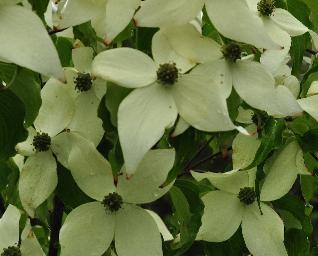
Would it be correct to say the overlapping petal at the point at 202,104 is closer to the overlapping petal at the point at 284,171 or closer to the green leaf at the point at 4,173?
the overlapping petal at the point at 284,171

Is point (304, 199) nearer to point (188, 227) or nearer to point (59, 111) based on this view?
point (188, 227)

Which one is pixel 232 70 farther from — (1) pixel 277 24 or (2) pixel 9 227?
(2) pixel 9 227

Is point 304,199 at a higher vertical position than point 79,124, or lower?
lower

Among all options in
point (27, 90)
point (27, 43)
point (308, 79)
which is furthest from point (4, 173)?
point (308, 79)

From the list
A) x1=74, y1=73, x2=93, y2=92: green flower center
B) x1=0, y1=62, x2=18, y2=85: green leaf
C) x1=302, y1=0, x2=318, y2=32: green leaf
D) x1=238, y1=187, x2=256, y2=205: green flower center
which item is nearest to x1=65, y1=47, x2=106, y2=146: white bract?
x1=74, y1=73, x2=93, y2=92: green flower center

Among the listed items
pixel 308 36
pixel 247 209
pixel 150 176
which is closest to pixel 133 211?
pixel 150 176

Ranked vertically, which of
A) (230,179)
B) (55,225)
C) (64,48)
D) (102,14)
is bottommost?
(55,225)

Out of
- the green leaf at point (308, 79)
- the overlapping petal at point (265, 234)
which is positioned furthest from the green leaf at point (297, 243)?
the green leaf at point (308, 79)
